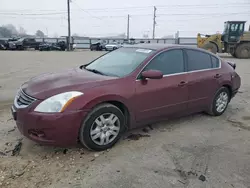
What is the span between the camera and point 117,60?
4.13 meters

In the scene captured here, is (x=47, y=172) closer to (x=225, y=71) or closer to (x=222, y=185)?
(x=222, y=185)

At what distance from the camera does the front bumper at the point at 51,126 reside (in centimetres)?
291

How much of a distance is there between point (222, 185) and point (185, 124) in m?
1.85

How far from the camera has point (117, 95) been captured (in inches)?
130

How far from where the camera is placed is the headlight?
2922mm

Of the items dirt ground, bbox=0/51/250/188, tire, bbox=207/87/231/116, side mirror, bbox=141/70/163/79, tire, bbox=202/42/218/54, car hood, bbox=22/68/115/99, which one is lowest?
dirt ground, bbox=0/51/250/188

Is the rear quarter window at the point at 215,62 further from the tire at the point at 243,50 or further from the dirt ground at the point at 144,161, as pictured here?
the tire at the point at 243,50

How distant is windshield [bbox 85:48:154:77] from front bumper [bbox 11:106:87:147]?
100 centimetres

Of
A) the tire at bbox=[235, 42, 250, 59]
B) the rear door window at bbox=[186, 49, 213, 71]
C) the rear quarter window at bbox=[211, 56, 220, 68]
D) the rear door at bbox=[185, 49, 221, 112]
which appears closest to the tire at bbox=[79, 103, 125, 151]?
the rear door at bbox=[185, 49, 221, 112]

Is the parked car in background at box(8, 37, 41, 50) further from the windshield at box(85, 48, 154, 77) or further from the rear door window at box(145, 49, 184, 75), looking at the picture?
the rear door window at box(145, 49, 184, 75)

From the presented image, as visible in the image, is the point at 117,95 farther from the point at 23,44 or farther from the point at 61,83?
the point at 23,44

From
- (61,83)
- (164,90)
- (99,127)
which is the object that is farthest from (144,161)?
(61,83)

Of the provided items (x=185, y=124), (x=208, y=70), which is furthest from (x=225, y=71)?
(x=185, y=124)

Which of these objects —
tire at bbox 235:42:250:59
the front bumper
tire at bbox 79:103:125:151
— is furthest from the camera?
tire at bbox 235:42:250:59
